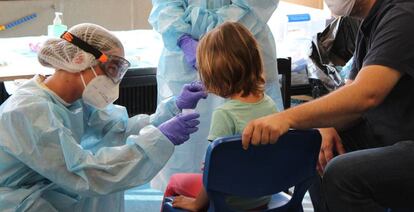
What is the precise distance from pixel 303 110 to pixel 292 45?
1.95 metres

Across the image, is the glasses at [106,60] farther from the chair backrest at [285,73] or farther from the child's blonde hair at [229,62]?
the chair backrest at [285,73]

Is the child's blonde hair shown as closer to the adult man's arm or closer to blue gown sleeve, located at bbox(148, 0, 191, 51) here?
the adult man's arm

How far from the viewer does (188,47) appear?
2.10 metres

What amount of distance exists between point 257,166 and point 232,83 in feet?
1.00

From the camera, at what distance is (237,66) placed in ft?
4.84

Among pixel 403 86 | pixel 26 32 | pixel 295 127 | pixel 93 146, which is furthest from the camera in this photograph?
pixel 26 32

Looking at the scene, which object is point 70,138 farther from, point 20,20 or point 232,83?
point 20,20

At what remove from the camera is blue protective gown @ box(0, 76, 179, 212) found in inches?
56.4

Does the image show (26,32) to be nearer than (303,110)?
No

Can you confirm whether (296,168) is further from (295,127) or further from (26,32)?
(26,32)

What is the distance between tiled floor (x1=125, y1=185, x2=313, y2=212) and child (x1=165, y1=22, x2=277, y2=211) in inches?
40.2

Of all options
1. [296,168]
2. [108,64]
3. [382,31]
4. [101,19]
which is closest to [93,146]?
[108,64]

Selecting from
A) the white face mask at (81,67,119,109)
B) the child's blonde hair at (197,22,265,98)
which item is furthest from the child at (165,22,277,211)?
the white face mask at (81,67,119,109)

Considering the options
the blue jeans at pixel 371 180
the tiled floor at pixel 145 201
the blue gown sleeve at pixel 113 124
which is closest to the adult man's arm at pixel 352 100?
the blue jeans at pixel 371 180
